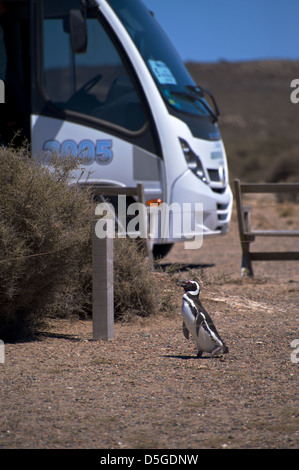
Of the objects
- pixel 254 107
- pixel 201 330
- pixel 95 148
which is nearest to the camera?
pixel 201 330

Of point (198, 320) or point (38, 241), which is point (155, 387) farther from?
point (38, 241)

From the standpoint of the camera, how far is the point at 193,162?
894 centimetres

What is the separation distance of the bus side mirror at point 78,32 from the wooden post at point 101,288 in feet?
11.3

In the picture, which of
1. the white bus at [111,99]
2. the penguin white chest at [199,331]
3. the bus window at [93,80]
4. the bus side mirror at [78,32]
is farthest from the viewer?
the bus window at [93,80]

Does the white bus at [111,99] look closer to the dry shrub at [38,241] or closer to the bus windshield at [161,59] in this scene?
the bus windshield at [161,59]

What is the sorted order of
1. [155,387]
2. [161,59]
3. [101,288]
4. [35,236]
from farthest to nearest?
1. [161,59]
2. [101,288]
3. [35,236]
4. [155,387]

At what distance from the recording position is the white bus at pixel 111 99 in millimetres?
8609

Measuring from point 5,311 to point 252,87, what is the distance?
219 feet

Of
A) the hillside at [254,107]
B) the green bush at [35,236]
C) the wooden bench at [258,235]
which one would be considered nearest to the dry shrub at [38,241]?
the green bush at [35,236]

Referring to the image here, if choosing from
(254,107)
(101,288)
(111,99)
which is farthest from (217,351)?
(254,107)

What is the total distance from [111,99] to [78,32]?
38.7 inches

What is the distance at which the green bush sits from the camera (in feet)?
17.4

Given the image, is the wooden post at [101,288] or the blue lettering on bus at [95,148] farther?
the blue lettering on bus at [95,148]
